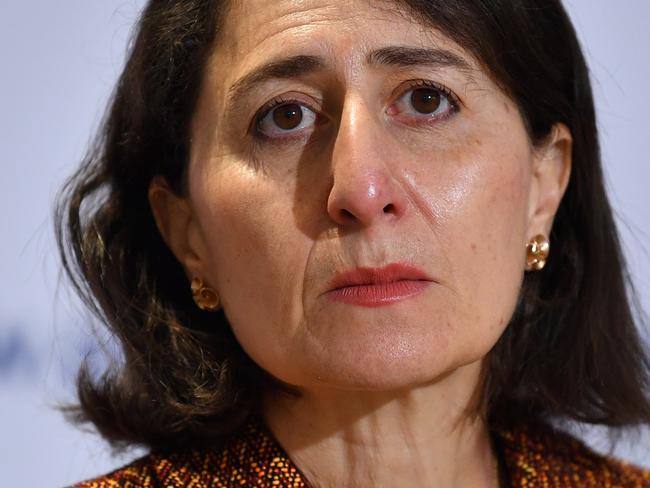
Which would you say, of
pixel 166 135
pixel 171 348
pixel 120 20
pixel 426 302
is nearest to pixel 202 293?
pixel 171 348

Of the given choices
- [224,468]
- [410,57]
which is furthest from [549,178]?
[224,468]

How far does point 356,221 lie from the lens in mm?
1828

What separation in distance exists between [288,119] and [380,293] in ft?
1.08

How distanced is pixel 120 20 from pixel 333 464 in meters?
1.15

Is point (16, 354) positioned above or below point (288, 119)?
below

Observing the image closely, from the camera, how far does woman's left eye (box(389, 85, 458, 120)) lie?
1934 mm

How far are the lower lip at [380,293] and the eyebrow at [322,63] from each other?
0.34 meters

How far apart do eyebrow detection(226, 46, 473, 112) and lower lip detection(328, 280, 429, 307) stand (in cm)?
34

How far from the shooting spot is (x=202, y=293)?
2102 mm

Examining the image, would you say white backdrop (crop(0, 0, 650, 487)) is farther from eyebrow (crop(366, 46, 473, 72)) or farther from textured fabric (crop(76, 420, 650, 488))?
eyebrow (crop(366, 46, 473, 72))

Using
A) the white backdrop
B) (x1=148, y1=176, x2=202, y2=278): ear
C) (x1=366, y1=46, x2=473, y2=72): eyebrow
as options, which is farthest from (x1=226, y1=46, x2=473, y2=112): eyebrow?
the white backdrop

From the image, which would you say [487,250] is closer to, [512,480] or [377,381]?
[377,381]

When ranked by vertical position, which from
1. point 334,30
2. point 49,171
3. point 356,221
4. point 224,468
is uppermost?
point 334,30

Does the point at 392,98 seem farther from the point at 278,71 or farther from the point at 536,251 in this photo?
the point at 536,251
